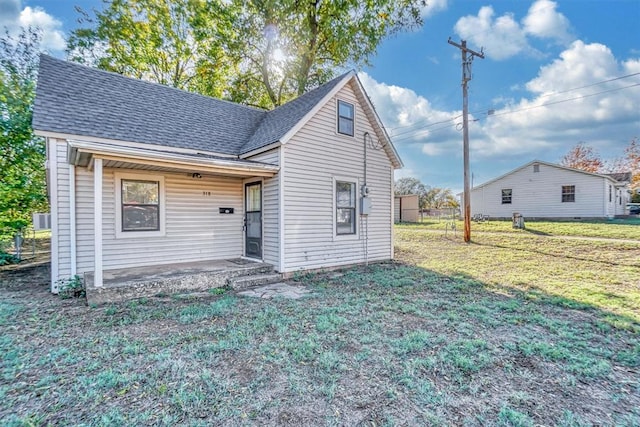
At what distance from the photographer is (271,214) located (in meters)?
7.10

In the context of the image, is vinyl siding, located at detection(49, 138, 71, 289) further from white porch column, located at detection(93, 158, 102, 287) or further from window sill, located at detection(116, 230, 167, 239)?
white porch column, located at detection(93, 158, 102, 287)

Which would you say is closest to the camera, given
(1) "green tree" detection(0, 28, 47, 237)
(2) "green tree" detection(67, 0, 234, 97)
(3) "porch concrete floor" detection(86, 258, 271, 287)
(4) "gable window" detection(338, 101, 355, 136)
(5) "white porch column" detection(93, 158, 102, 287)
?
(5) "white porch column" detection(93, 158, 102, 287)

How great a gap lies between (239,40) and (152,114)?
31.1 feet

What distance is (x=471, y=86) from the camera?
12.1 m

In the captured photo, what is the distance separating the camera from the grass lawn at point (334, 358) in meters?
2.26

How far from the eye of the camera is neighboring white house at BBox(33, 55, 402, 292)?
573 cm

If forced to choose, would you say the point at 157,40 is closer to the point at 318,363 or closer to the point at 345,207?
the point at 345,207

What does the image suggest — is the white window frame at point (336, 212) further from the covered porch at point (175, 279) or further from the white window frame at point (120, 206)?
the white window frame at point (120, 206)

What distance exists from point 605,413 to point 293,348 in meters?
2.77

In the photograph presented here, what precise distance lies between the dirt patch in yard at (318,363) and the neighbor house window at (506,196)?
2051cm

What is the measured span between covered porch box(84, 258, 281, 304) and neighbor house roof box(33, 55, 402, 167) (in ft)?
9.51

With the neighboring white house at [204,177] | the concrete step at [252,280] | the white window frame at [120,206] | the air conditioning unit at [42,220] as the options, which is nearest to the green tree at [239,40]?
the neighboring white house at [204,177]

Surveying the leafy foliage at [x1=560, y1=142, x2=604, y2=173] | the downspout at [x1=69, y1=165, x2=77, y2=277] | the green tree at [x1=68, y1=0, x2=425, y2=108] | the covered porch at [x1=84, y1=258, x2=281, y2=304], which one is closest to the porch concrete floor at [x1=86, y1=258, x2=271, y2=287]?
the covered porch at [x1=84, y1=258, x2=281, y2=304]

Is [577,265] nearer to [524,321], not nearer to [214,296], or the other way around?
[524,321]
